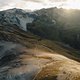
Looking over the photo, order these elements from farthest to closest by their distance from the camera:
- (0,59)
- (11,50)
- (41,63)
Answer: (11,50), (0,59), (41,63)

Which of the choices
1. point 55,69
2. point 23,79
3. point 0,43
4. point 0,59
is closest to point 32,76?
point 23,79

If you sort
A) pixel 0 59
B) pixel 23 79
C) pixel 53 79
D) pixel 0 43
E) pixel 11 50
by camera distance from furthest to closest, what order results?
pixel 0 43, pixel 11 50, pixel 0 59, pixel 23 79, pixel 53 79

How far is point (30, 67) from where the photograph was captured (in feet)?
269

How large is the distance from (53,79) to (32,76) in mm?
8851

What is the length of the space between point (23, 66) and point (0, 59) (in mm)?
32786

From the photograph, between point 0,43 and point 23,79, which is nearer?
point 23,79

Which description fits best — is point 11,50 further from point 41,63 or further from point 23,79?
point 23,79

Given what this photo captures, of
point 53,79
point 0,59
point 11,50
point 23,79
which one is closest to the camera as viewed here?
point 53,79

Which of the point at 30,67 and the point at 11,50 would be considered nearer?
the point at 30,67

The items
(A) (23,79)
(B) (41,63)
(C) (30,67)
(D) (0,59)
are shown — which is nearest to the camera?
(A) (23,79)

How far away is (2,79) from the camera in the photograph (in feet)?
251

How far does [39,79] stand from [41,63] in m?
19.7

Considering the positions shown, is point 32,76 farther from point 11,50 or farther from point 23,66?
point 11,50

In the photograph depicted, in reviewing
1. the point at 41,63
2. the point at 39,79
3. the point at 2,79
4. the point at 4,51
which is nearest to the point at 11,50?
the point at 4,51
